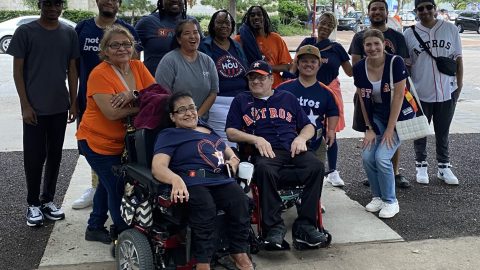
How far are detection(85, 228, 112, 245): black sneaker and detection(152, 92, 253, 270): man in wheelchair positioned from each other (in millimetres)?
1118

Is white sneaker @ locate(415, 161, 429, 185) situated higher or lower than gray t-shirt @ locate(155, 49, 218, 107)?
lower

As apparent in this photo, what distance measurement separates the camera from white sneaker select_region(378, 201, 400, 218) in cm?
Result: 472

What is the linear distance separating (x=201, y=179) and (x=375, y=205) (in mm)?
2137

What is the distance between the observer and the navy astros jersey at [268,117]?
421 centimetres

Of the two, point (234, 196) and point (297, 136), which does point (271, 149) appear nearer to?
point (297, 136)

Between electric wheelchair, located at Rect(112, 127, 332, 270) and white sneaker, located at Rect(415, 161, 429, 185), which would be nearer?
electric wheelchair, located at Rect(112, 127, 332, 270)

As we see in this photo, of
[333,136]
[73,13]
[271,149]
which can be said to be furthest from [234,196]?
[73,13]

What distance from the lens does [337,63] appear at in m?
5.32

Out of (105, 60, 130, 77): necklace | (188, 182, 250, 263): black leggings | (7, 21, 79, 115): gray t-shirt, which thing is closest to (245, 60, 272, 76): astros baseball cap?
(105, 60, 130, 77): necklace

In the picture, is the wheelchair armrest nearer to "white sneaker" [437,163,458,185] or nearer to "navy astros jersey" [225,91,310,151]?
"navy astros jersey" [225,91,310,151]

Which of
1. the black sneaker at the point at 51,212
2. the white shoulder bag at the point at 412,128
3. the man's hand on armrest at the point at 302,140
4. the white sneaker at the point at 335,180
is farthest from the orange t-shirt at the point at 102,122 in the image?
the white sneaker at the point at 335,180

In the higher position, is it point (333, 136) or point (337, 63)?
point (337, 63)

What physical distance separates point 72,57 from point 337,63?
247 centimetres

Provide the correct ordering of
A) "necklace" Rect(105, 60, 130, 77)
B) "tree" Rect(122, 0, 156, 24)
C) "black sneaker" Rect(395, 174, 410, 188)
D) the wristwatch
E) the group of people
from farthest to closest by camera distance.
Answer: "tree" Rect(122, 0, 156, 24) < "black sneaker" Rect(395, 174, 410, 188) < "necklace" Rect(105, 60, 130, 77) < the wristwatch < the group of people
